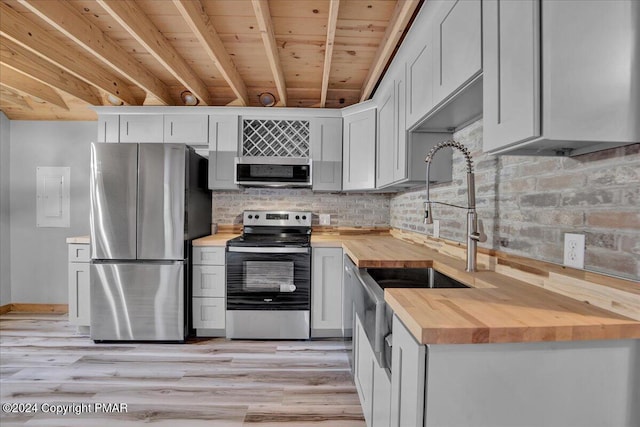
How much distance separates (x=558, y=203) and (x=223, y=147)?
2.86 metres

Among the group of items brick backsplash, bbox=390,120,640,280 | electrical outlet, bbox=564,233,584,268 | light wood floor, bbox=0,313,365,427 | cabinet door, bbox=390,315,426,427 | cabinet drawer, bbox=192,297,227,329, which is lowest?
light wood floor, bbox=0,313,365,427

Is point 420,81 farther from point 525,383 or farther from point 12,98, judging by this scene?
point 12,98

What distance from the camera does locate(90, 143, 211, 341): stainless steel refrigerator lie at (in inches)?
110

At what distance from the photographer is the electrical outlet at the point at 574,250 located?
1065 millimetres

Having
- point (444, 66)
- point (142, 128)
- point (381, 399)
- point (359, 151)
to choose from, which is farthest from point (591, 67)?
point (142, 128)

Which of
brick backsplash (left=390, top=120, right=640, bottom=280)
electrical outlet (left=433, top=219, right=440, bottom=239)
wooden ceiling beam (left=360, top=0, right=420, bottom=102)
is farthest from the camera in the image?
electrical outlet (left=433, top=219, right=440, bottom=239)

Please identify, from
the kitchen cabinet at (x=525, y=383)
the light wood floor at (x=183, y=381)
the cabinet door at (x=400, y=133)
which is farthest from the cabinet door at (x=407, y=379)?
the cabinet door at (x=400, y=133)

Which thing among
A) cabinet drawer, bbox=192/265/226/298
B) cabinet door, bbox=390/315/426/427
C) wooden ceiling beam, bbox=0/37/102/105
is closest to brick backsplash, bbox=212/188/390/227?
cabinet drawer, bbox=192/265/226/298

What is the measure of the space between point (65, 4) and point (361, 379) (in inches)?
112

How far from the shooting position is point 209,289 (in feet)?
9.73

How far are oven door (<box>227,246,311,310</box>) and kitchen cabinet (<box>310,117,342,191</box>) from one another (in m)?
0.77

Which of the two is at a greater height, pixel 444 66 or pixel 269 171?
pixel 444 66

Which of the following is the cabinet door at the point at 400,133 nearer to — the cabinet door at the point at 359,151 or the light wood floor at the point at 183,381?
the cabinet door at the point at 359,151

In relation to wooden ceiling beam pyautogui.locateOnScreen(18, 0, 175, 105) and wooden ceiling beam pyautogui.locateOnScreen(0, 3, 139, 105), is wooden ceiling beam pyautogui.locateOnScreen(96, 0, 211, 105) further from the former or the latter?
wooden ceiling beam pyautogui.locateOnScreen(0, 3, 139, 105)
